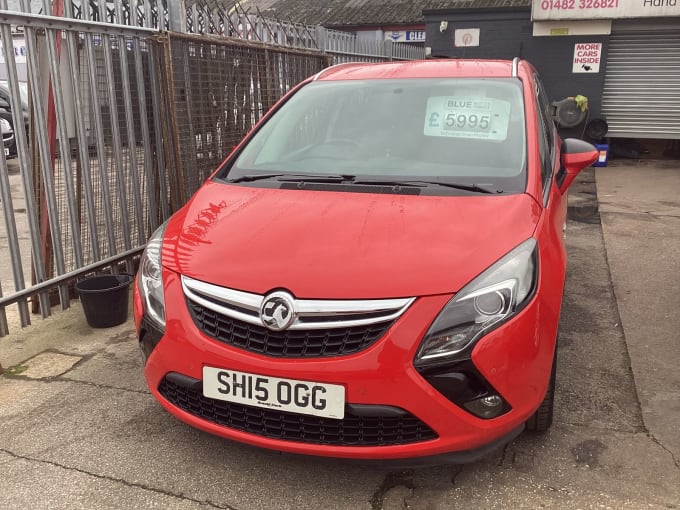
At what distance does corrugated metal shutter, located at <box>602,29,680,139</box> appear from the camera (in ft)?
36.9

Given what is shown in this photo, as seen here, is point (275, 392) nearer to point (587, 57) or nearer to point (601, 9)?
point (601, 9)

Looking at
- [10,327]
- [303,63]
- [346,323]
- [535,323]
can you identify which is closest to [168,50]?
[10,327]

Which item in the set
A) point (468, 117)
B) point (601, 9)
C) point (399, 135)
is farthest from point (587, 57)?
point (399, 135)

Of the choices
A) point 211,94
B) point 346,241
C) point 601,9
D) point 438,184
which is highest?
point 601,9

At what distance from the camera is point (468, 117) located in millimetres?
3135

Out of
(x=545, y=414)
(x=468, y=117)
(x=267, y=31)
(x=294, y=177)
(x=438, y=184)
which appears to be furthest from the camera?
(x=267, y=31)

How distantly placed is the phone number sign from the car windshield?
9.02 metres

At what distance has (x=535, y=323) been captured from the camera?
2170mm

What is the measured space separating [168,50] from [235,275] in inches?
108

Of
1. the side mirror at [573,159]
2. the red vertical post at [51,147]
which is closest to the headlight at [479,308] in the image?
the side mirror at [573,159]

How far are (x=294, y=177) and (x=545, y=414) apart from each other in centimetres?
160

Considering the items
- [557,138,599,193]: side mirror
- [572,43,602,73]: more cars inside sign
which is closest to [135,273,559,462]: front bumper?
[557,138,599,193]: side mirror

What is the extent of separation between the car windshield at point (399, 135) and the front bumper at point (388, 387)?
90 cm

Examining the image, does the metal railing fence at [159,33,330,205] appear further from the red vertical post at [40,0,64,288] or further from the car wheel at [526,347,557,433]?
the car wheel at [526,347,557,433]
